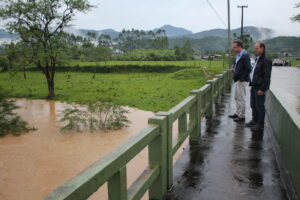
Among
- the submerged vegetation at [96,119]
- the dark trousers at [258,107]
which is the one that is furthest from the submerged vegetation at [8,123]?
the dark trousers at [258,107]

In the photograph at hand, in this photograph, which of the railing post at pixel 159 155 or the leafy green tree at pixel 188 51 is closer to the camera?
the railing post at pixel 159 155

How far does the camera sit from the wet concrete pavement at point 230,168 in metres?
3.75

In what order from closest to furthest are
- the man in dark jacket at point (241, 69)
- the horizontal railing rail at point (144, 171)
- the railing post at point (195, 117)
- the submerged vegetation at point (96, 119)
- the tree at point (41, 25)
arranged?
1. the horizontal railing rail at point (144, 171)
2. the railing post at point (195, 117)
3. the man in dark jacket at point (241, 69)
4. the submerged vegetation at point (96, 119)
5. the tree at point (41, 25)

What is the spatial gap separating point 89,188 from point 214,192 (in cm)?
221

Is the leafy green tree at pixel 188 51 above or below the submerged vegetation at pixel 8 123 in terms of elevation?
above

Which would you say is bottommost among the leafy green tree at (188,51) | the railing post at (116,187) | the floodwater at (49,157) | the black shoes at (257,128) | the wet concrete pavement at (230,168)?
the floodwater at (49,157)

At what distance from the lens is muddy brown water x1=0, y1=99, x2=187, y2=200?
8.20 m

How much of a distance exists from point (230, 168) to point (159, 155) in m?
1.58

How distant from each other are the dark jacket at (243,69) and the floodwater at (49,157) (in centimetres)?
387

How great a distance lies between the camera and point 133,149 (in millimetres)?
2779

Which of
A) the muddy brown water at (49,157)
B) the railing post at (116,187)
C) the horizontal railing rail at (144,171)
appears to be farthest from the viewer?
the muddy brown water at (49,157)

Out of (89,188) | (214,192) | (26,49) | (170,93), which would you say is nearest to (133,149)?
(89,188)

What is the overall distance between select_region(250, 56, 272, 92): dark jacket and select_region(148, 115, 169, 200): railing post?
3133mm

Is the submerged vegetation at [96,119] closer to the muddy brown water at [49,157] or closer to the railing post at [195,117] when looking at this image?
the muddy brown water at [49,157]
